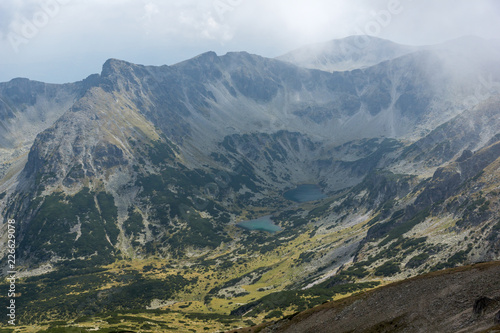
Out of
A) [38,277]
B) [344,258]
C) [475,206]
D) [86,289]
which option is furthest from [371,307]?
[38,277]

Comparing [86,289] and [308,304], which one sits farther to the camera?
[86,289]

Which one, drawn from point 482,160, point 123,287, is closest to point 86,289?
point 123,287

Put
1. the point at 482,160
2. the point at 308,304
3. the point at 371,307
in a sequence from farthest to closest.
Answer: the point at 482,160, the point at 308,304, the point at 371,307

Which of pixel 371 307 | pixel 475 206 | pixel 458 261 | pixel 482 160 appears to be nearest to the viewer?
pixel 371 307

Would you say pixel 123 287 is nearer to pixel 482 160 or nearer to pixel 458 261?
pixel 458 261

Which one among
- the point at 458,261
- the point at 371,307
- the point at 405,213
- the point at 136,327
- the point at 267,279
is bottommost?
the point at 267,279

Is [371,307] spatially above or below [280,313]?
above
